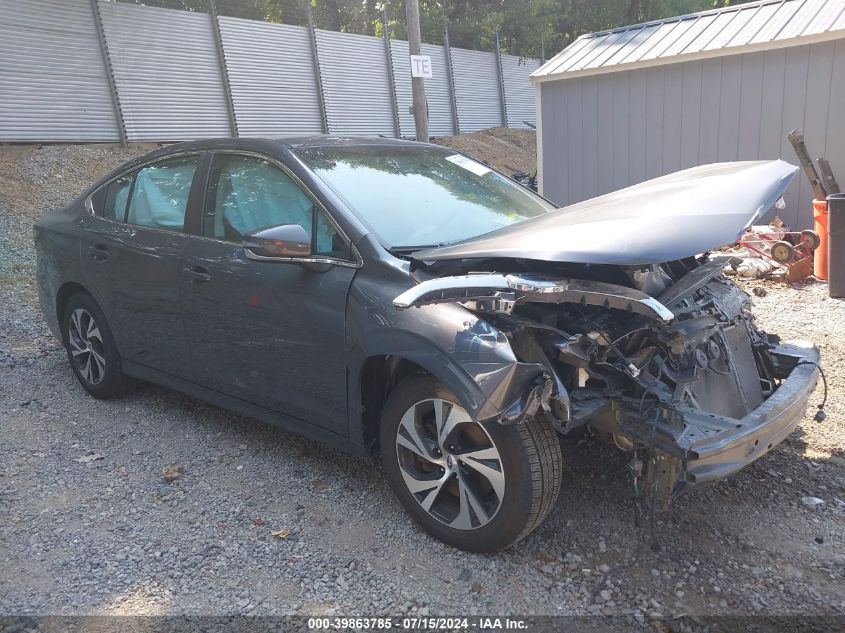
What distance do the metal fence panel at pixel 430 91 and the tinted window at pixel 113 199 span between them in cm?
1352

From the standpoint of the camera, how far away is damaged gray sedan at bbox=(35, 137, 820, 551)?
100 inches

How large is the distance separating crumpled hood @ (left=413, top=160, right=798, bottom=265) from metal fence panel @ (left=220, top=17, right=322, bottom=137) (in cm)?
1173

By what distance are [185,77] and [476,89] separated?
9981 millimetres

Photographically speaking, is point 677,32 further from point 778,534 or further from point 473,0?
point 473,0

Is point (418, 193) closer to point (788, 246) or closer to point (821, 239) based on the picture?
point (788, 246)

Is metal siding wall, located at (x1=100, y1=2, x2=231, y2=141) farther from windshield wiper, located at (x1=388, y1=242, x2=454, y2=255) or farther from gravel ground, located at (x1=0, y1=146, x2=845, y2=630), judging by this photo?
windshield wiper, located at (x1=388, y1=242, x2=454, y2=255)

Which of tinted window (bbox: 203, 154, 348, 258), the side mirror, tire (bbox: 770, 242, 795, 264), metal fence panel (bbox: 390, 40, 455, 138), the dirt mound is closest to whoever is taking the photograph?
the side mirror

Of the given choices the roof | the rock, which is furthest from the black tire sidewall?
the roof

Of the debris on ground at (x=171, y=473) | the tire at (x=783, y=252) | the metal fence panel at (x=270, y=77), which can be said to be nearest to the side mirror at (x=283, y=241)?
the debris on ground at (x=171, y=473)

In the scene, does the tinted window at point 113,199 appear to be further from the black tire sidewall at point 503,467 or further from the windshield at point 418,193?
the black tire sidewall at point 503,467

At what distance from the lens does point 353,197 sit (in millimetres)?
3324

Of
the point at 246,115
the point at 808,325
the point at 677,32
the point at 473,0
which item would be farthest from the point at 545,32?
the point at 808,325

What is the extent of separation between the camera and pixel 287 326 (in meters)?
3.27

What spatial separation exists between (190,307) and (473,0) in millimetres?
20815
